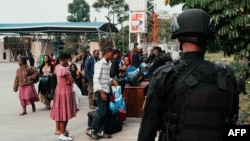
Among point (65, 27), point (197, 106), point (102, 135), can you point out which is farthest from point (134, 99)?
point (65, 27)

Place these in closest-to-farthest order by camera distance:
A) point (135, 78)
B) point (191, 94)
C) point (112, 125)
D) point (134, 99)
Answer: point (191, 94) < point (112, 125) < point (134, 99) < point (135, 78)

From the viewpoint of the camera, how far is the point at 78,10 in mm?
60125

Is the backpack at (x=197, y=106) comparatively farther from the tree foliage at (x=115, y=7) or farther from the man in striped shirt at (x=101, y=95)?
the tree foliage at (x=115, y=7)

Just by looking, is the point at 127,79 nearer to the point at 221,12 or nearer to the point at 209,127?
the point at 221,12

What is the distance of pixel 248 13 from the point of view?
17.8 feet

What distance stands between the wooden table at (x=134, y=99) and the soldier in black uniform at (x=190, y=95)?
5833 millimetres

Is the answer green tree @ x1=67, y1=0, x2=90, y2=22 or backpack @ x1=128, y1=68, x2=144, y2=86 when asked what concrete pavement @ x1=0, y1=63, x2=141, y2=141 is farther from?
green tree @ x1=67, y1=0, x2=90, y2=22

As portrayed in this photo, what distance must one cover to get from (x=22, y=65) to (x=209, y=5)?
495cm

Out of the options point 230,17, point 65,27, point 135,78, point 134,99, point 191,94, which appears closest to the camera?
point 191,94

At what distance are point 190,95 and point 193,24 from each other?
1.24 ft

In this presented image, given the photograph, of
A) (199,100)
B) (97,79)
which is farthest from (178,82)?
(97,79)

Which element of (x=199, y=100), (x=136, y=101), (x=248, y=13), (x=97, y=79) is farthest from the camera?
(x=136, y=101)

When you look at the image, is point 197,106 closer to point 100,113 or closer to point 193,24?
point 193,24

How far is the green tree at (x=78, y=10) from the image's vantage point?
59438mm
